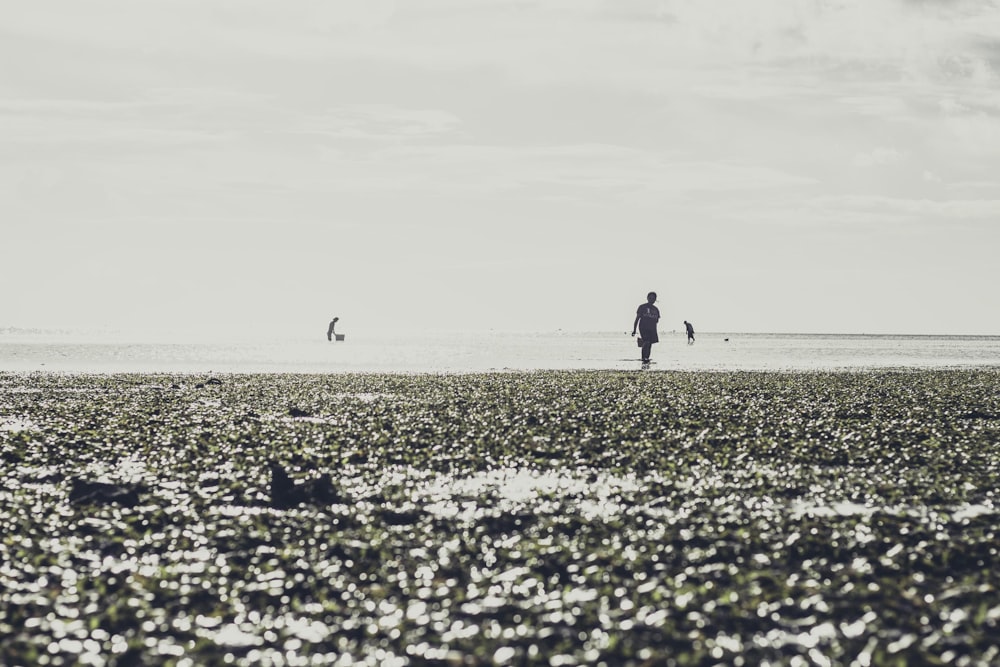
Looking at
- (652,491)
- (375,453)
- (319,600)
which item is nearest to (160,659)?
(319,600)

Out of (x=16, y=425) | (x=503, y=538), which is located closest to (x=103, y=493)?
(x=503, y=538)

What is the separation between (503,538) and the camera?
14758 millimetres

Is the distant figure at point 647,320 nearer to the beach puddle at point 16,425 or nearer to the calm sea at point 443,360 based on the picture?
the calm sea at point 443,360

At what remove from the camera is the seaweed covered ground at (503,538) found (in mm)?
10383

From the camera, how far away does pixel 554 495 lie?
17984 millimetres

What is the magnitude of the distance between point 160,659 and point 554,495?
918 centimetres

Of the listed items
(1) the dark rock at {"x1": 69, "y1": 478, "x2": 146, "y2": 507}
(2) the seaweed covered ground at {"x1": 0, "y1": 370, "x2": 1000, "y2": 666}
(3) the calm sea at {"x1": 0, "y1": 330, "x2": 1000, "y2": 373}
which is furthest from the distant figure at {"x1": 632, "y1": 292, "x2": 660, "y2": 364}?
(1) the dark rock at {"x1": 69, "y1": 478, "x2": 146, "y2": 507}

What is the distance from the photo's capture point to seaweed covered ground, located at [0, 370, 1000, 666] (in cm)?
1038

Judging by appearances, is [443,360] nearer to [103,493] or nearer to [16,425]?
[16,425]

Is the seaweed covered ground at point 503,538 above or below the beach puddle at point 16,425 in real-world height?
below

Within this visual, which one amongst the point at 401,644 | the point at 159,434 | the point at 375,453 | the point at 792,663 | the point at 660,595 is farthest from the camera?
the point at 159,434

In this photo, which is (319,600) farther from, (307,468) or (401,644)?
(307,468)

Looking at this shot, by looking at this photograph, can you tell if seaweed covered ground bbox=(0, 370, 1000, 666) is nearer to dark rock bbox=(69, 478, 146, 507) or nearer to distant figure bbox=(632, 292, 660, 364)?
dark rock bbox=(69, 478, 146, 507)

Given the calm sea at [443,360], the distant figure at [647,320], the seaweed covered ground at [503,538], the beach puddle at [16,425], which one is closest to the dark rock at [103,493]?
the seaweed covered ground at [503,538]
